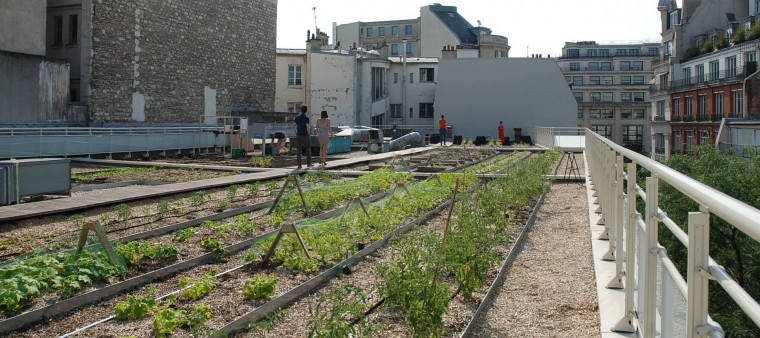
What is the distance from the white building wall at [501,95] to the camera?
5094cm

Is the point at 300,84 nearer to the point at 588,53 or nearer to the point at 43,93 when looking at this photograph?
the point at 43,93

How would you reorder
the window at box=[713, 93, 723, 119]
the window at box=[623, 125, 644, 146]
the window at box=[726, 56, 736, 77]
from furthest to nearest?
the window at box=[623, 125, 644, 146] < the window at box=[713, 93, 723, 119] < the window at box=[726, 56, 736, 77]

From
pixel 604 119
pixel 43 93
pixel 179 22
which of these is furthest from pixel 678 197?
pixel 604 119

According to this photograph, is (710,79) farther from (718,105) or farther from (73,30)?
(73,30)

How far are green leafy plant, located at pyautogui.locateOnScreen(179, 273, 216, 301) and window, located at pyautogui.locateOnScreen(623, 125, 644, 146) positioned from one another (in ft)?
359

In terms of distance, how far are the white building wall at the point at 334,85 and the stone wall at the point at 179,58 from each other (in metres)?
6.62

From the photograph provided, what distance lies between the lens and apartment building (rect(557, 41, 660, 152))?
4355 inches

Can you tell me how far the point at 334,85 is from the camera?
5122 centimetres

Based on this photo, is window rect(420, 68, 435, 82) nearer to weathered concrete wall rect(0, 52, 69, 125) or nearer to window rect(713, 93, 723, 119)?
window rect(713, 93, 723, 119)

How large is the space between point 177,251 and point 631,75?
112358 mm

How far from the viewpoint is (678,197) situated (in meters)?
9.94

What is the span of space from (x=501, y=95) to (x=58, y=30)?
95.9ft

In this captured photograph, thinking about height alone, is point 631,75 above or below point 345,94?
above

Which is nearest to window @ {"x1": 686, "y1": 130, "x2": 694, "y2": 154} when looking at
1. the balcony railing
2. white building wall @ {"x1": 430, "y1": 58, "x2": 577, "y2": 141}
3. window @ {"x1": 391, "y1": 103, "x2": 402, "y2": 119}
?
the balcony railing
